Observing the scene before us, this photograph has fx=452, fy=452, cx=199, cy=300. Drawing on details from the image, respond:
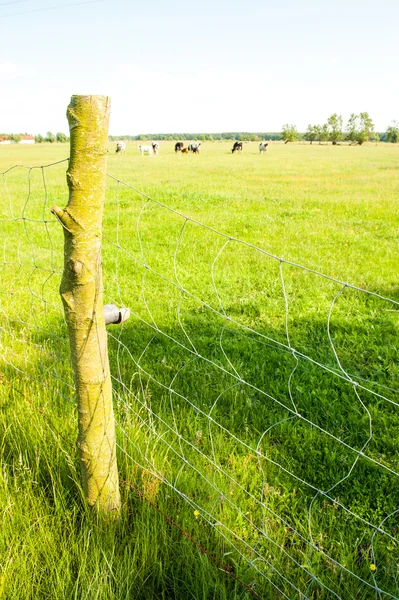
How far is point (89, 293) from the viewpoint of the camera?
1.54 m

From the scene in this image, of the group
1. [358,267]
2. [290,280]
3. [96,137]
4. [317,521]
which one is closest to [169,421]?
[317,521]

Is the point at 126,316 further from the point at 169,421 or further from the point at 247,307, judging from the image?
the point at 247,307

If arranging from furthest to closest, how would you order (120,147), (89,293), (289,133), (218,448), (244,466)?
(289,133) → (120,147) → (218,448) → (244,466) → (89,293)

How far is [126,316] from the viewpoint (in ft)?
6.12

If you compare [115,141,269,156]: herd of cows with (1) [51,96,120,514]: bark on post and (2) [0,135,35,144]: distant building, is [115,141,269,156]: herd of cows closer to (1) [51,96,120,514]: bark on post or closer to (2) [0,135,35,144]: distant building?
(1) [51,96,120,514]: bark on post

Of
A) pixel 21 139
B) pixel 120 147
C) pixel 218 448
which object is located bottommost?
pixel 218 448

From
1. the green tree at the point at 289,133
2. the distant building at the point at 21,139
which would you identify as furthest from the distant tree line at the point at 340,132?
the distant building at the point at 21,139

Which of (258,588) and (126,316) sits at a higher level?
(126,316)

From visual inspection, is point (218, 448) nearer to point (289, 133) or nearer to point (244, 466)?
point (244, 466)

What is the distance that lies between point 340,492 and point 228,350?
158 centimetres

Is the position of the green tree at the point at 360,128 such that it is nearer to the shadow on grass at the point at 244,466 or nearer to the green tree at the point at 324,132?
the green tree at the point at 324,132

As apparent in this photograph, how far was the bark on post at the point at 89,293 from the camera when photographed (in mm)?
1396

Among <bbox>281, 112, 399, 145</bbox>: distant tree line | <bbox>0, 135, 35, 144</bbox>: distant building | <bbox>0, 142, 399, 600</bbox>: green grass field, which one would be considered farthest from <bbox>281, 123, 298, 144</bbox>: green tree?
<bbox>0, 142, 399, 600</bbox>: green grass field

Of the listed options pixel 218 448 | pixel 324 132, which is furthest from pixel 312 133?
pixel 218 448
